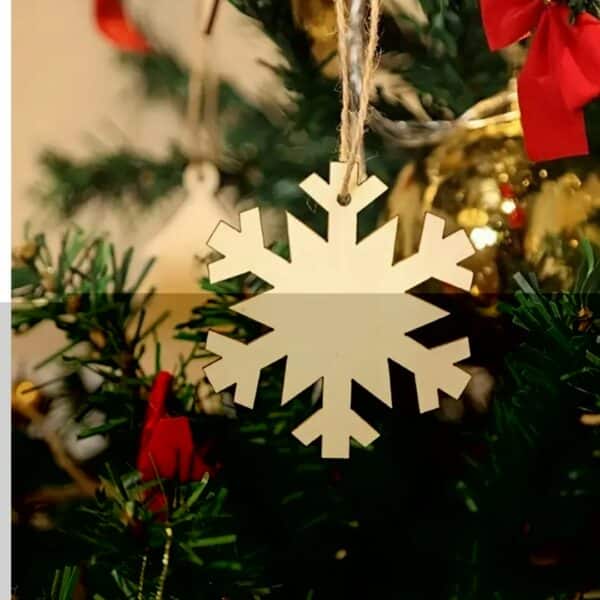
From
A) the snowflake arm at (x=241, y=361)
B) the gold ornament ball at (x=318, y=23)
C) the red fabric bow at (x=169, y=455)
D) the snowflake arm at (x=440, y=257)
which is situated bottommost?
the red fabric bow at (x=169, y=455)

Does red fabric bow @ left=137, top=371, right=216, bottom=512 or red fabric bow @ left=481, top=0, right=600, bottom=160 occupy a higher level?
red fabric bow @ left=481, top=0, right=600, bottom=160

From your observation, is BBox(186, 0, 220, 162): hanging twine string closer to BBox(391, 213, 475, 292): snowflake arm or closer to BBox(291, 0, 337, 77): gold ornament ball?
BBox(291, 0, 337, 77): gold ornament ball

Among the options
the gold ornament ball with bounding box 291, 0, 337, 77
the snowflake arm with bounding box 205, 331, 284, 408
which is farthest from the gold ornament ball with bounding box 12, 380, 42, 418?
the gold ornament ball with bounding box 291, 0, 337, 77

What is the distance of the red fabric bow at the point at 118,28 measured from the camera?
1.65 ft

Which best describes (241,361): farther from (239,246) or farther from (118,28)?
(118,28)

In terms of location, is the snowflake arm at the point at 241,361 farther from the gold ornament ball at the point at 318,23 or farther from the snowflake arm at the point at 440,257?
the gold ornament ball at the point at 318,23

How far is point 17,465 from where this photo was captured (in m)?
0.50

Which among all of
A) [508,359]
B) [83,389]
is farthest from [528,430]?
[83,389]

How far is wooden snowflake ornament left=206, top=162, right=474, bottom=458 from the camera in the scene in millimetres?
425

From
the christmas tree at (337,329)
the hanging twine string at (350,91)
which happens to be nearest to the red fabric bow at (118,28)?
the christmas tree at (337,329)

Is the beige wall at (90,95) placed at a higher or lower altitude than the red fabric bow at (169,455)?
higher

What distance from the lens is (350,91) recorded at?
0.43 m

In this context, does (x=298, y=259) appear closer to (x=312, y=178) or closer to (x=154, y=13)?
(x=312, y=178)

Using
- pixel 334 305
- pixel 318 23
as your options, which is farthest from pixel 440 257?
pixel 318 23
